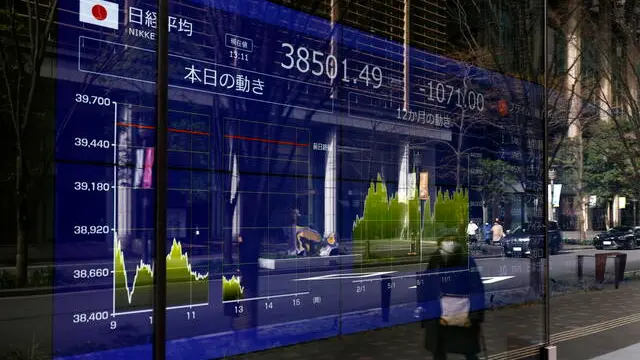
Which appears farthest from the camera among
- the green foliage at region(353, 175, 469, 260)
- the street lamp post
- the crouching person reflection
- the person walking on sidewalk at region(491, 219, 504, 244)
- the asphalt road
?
the street lamp post

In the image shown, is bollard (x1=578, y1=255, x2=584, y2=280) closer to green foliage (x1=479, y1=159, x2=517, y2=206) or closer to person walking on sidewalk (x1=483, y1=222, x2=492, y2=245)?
green foliage (x1=479, y1=159, x2=517, y2=206)

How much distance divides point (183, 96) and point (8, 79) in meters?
1.07

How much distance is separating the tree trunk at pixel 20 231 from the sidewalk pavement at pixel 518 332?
162cm

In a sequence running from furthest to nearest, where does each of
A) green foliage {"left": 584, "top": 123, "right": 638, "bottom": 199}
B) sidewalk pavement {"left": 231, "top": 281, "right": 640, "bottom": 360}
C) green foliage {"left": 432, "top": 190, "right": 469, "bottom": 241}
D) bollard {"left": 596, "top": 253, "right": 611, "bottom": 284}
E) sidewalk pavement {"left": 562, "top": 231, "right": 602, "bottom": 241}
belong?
1. bollard {"left": 596, "top": 253, "right": 611, "bottom": 284}
2. green foliage {"left": 584, "top": 123, "right": 638, "bottom": 199}
3. sidewalk pavement {"left": 562, "top": 231, "right": 602, "bottom": 241}
4. green foliage {"left": 432, "top": 190, "right": 469, "bottom": 241}
5. sidewalk pavement {"left": 231, "top": 281, "right": 640, "bottom": 360}

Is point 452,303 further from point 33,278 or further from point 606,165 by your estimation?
point 606,165

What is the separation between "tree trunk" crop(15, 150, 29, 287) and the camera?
335 centimetres

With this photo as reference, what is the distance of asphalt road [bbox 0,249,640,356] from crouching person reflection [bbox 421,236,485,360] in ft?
0.69

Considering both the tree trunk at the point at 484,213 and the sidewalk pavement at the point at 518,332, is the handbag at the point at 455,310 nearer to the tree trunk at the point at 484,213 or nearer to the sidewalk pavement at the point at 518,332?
the sidewalk pavement at the point at 518,332

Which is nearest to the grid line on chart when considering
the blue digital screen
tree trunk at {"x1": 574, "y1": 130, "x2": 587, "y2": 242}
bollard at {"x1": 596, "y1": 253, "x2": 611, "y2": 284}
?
the blue digital screen

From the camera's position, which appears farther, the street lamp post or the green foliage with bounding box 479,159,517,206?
the street lamp post

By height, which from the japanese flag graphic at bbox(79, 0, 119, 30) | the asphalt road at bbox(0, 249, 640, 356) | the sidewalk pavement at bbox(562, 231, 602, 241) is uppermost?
the japanese flag graphic at bbox(79, 0, 119, 30)

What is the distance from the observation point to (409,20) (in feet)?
19.3

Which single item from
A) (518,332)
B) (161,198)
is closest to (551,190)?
(518,332)

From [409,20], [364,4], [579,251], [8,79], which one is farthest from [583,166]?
[8,79]
